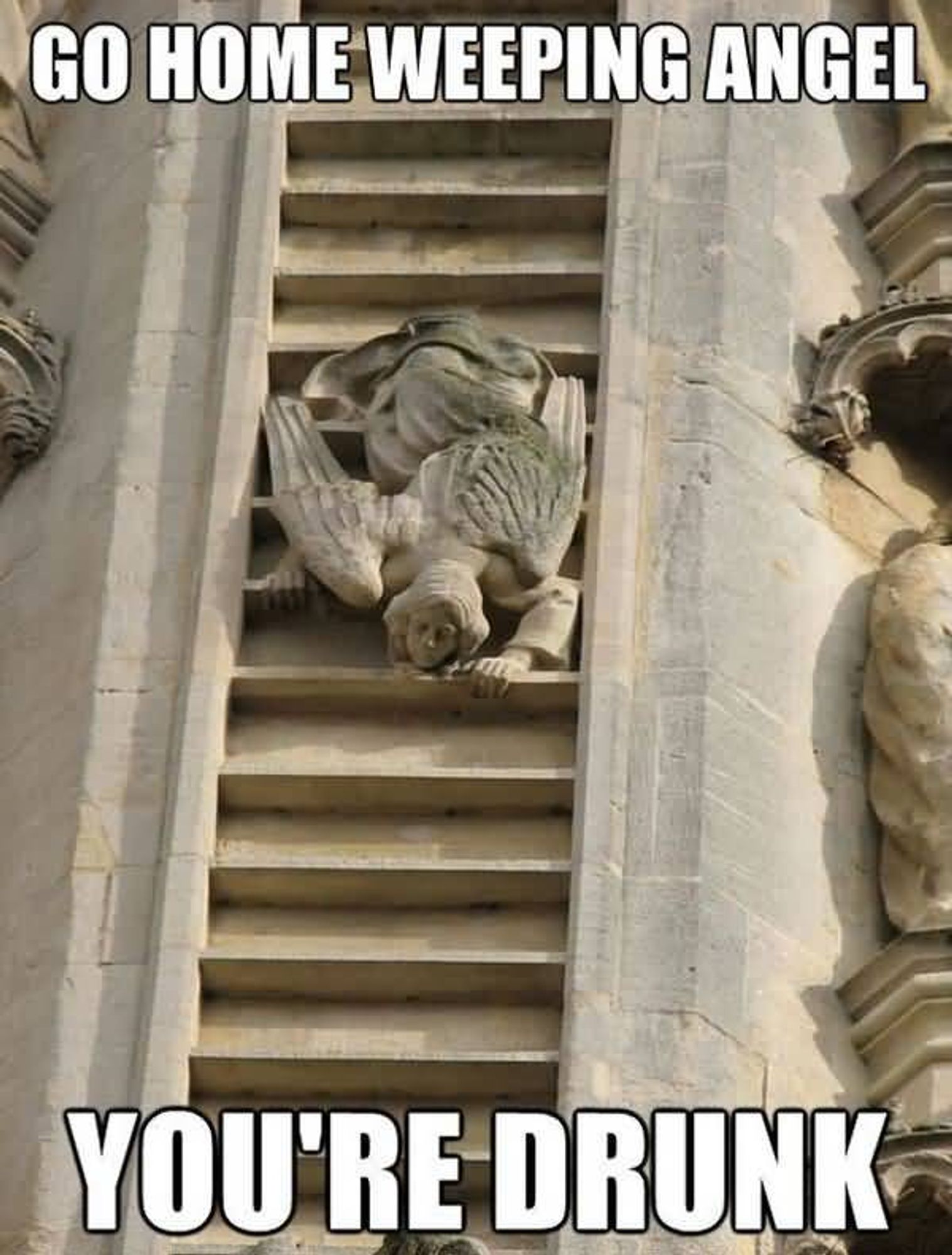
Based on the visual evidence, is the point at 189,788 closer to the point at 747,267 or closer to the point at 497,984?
the point at 497,984

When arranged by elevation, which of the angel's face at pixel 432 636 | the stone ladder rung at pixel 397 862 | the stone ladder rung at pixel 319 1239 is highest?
the angel's face at pixel 432 636

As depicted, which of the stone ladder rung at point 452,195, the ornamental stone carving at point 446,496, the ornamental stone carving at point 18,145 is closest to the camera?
the ornamental stone carving at point 446,496

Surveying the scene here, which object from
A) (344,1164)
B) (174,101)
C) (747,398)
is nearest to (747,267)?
(747,398)

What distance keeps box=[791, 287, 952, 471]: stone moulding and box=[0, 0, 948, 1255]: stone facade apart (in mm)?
13

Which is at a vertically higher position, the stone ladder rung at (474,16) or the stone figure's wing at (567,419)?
the stone ladder rung at (474,16)

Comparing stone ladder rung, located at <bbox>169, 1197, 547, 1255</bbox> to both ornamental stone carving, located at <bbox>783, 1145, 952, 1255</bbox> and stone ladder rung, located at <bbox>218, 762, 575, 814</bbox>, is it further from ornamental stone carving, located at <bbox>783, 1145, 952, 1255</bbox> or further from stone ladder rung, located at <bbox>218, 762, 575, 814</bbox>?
stone ladder rung, located at <bbox>218, 762, 575, 814</bbox>

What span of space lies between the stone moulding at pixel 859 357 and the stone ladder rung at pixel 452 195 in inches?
31.1

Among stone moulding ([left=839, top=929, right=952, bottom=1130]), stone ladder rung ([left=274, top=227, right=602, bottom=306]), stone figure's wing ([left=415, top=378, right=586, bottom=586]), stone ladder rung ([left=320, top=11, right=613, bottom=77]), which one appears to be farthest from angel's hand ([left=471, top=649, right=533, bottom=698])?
stone ladder rung ([left=320, top=11, right=613, bottom=77])

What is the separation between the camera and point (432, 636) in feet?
62.1

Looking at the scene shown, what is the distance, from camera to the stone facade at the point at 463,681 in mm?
18297

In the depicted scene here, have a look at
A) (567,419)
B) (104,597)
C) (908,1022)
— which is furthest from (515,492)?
(908,1022)

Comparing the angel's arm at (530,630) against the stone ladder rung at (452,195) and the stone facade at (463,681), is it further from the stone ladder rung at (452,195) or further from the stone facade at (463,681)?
the stone ladder rung at (452,195)

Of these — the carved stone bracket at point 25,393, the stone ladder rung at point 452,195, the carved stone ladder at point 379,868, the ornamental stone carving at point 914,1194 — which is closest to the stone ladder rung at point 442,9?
the stone ladder rung at point 452,195

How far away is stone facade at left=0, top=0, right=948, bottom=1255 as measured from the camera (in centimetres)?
1830
